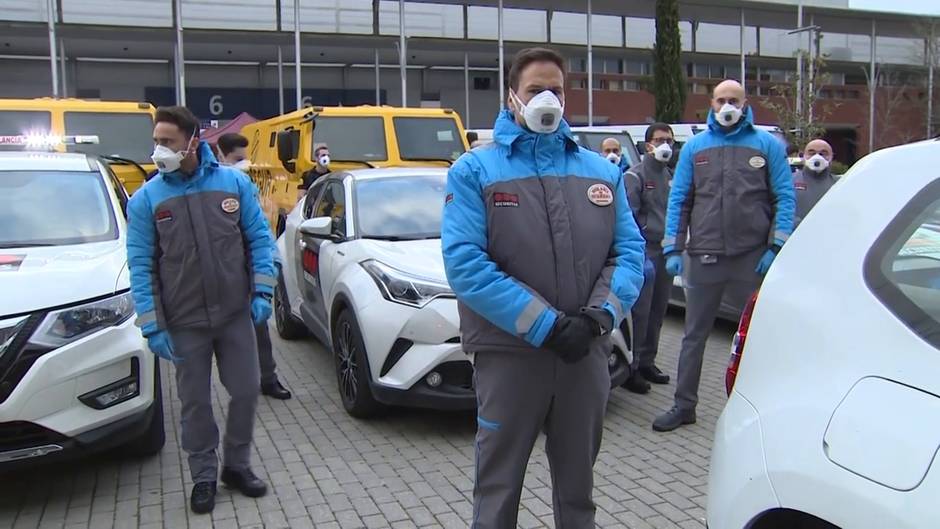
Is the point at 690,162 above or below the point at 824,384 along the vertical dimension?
above

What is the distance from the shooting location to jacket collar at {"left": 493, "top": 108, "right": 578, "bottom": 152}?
9.01 feet

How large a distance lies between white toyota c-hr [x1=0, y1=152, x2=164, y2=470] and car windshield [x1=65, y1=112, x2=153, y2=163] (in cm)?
591

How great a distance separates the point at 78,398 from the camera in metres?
3.83

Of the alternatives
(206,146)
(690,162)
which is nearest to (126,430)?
(206,146)

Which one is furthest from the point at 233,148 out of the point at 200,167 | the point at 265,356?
the point at 200,167

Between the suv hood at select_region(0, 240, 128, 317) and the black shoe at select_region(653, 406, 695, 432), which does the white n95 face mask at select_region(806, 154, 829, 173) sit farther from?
the suv hood at select_region(0, 240, 128, 317)

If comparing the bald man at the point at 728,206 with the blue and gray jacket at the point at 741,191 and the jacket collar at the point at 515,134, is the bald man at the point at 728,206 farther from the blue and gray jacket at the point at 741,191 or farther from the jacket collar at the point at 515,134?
the jacket collar at the point at 515,134

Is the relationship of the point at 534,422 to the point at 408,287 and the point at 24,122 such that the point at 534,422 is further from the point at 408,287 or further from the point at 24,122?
the point at 24,122

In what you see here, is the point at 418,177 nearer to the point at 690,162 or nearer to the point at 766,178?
the point at 690,162

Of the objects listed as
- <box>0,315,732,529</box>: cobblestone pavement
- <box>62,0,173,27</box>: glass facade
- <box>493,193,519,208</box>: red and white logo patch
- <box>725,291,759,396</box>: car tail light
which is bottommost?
<box>0,315,732,529</box>: cobblestone pavement

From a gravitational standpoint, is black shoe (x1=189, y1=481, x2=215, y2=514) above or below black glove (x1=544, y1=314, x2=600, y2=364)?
below

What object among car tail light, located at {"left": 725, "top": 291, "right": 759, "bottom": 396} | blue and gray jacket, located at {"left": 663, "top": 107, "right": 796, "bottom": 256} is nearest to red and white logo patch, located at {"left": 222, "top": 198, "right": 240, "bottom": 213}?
car tail light, located at {"left": 725, "top": 291, "right": 759, "bottom": 396}

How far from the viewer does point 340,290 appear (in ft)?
17.7

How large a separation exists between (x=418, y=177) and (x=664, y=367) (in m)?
2.58
